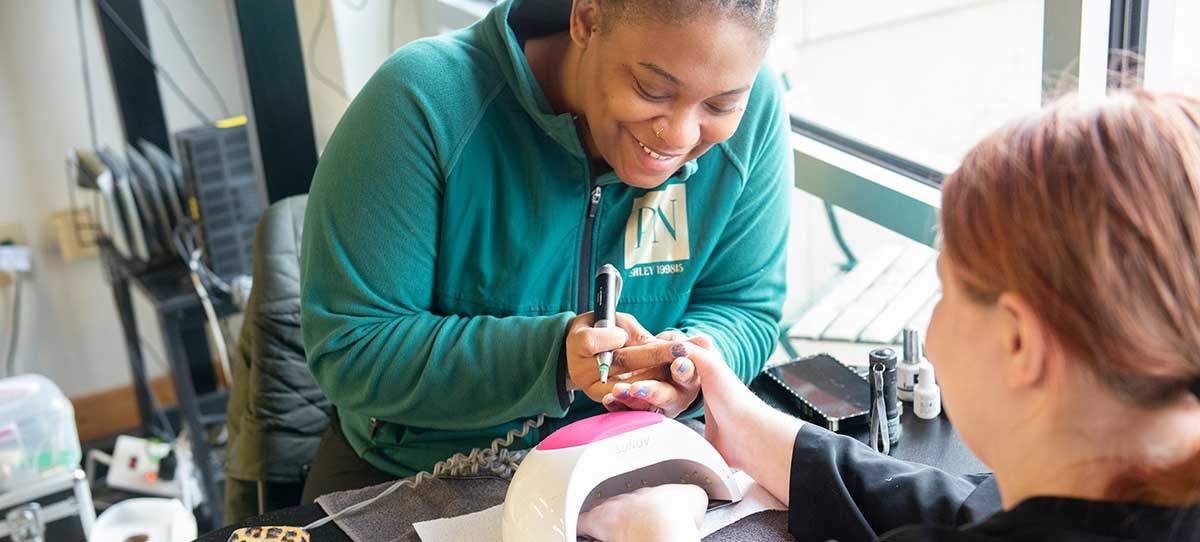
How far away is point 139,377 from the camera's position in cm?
292

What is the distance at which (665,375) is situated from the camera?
3.75 feet

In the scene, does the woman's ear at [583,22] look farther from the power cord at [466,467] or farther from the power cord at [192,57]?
the power cord at [192,57]

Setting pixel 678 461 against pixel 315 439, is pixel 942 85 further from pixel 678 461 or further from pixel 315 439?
pixel 315 439

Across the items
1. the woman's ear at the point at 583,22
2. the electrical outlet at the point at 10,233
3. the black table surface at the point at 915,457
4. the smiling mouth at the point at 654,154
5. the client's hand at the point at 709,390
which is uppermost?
the woman's ear at the point at 583,22

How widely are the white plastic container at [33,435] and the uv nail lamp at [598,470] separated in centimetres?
139

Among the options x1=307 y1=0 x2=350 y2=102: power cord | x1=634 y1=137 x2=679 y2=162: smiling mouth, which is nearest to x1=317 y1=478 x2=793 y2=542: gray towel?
x1=634 y1=137 x2=679 y2=162: smiling mouth

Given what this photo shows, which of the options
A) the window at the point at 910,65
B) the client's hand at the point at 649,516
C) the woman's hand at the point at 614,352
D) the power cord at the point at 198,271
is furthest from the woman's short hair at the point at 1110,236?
the power cord at the point at 198,271

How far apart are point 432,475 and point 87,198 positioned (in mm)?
2263

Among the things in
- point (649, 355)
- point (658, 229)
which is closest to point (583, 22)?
point (658, 229)

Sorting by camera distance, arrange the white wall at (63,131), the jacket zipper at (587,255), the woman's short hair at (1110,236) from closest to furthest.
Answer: the woman's short hair at (1110,236) < the jacket zipper at (587,255) < the white wall at (63,131)

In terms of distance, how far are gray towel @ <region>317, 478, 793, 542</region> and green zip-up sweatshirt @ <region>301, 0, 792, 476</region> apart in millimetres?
122

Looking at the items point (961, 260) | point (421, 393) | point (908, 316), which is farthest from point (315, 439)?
point (961, 260)

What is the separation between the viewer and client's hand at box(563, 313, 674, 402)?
1078 mm

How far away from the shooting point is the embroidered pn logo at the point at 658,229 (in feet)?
4.16
